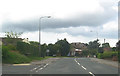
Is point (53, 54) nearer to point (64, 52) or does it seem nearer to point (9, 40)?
point (64, 52)

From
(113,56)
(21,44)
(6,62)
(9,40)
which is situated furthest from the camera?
(9,40)

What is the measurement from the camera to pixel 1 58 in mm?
31188

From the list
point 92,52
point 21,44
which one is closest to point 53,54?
point 92,52

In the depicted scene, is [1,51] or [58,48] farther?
[58,48]

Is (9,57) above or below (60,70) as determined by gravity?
above

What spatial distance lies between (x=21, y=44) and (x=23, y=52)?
1.98 meters

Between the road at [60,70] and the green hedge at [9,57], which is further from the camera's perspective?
the green hedge at [9,57]

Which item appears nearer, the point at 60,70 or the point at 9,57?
the point at 60,70

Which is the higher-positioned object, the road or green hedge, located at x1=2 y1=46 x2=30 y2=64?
green hedge, located at x1=2 y1=46 x2=30 y2=64

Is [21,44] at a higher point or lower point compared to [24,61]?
higher

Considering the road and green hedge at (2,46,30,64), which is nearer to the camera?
the road

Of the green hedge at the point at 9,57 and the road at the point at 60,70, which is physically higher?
the green hedge at the point at 9,57

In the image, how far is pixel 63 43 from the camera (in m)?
115

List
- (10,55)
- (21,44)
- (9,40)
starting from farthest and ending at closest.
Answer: (9,40), (21,44), (10,55)
